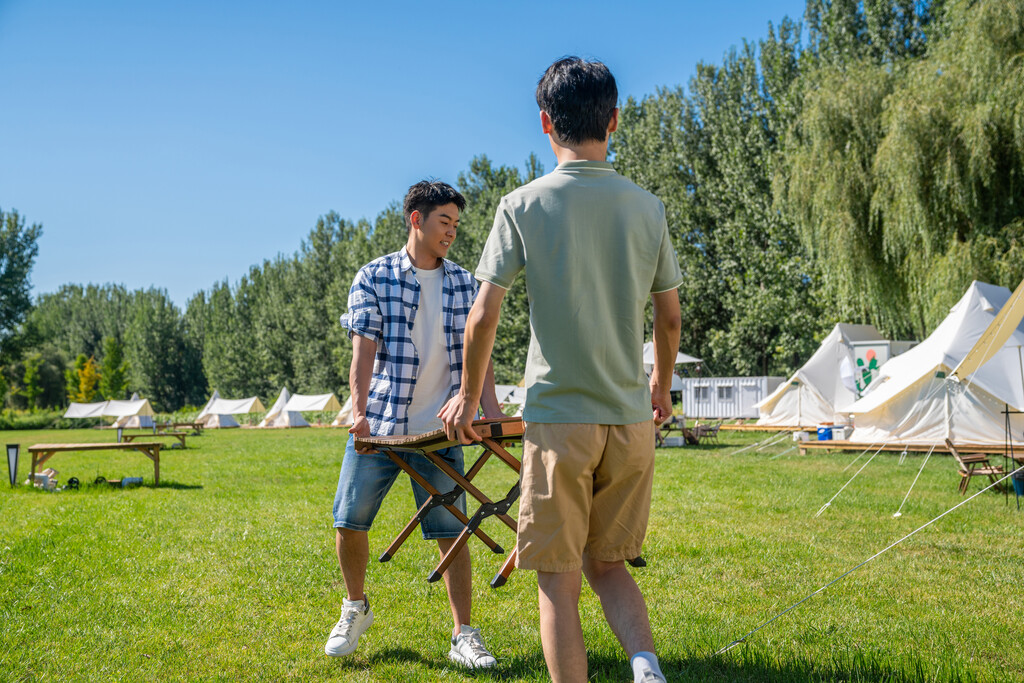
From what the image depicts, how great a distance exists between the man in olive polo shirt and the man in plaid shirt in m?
1.19

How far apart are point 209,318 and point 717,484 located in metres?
75.8

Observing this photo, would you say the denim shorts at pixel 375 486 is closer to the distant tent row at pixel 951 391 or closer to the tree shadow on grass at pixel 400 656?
the tree shadow on grass at pixel 400 656

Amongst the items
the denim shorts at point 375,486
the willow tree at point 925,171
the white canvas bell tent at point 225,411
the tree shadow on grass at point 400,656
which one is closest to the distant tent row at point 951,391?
the willow tree at point 925,171

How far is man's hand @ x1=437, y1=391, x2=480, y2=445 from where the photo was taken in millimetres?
2494

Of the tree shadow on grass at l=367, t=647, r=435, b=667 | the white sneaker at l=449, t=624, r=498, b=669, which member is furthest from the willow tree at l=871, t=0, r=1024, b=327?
the tree shadow on grass at l=367, t=647, r=435, b=667

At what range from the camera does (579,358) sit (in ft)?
7.44

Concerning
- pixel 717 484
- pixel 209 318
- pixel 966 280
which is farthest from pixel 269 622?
pixel 209 318

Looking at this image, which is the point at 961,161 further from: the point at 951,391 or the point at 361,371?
the point at 361,371

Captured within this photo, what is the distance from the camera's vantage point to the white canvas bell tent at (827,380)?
21281 millimetres

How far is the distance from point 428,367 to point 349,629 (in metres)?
1.26

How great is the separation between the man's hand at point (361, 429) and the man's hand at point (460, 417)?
0.94 meters

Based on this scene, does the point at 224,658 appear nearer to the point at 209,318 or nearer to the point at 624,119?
the point at 624,119

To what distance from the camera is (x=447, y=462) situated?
140 inches

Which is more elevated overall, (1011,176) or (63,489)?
(1011,176)
